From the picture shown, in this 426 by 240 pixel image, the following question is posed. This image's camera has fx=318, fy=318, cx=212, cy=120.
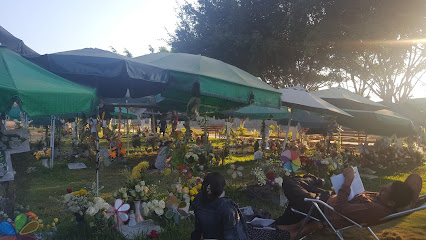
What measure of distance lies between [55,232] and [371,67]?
64.7 ft

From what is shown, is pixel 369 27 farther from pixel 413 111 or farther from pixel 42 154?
pixel 42 154

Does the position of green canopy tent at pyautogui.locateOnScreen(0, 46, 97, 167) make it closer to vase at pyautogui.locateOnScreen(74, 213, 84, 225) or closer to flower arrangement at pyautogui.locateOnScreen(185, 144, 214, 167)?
vase at pyautogui.locateOnScreen(74, 213, 84, 225)

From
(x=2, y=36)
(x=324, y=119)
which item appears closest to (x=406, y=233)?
(x=2, y=36)

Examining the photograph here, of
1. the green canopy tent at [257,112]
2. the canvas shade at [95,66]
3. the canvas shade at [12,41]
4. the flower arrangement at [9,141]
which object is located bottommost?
the flower arrangement at [9,141]

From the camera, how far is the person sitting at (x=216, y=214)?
3.24m

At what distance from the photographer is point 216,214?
3.33 meters

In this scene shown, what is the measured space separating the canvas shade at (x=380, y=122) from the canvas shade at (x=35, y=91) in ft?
35.5

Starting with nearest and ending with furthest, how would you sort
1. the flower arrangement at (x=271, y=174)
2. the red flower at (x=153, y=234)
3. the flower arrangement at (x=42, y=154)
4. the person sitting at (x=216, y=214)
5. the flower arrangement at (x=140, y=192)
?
the person sitting at (x=216, y=214), the red flower at (x=153, y=234), the flower arrangement at (x=140, y=192), the flower arrangement at (x=271, y=174), the flower arrangement at (x=42, y=154)

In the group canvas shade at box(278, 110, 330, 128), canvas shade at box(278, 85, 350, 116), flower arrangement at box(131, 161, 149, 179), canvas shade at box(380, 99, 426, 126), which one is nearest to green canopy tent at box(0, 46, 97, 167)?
flower arrangement at box(131, 161, 149, 179)

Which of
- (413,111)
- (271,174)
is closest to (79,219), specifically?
(271,174)

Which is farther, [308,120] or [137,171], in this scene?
[308,120]

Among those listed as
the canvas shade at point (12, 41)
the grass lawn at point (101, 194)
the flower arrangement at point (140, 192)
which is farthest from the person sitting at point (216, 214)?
the canvas shade at point (12, 41)

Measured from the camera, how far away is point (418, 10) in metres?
13.7

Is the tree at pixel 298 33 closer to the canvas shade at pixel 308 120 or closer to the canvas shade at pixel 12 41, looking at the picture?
the canvas shade at pixel 308 120
